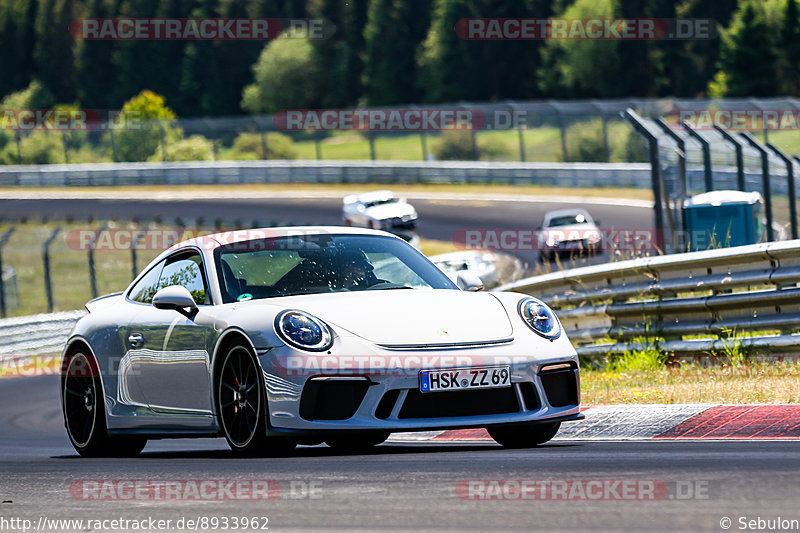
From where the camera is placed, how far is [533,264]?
32062 millimetres

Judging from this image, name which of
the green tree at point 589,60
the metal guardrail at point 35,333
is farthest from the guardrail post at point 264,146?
the green tree at point 589,60

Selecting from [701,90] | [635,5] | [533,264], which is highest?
[635,5]

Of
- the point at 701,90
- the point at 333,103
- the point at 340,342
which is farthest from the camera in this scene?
the point at 333,103

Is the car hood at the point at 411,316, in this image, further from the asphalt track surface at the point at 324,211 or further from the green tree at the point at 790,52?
the green tree at the point at 790,52

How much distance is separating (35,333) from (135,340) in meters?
14.8

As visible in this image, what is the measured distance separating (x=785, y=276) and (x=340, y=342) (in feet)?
14.3

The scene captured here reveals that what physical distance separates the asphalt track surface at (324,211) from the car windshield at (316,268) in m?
24.6

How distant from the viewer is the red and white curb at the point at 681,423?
7422mm

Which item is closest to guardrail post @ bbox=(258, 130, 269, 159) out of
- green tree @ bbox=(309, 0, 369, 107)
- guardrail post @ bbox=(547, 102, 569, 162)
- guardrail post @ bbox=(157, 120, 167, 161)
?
guardrail post @ bbox=(157, 120, 167, 161)

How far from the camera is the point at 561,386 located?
7.36 meters

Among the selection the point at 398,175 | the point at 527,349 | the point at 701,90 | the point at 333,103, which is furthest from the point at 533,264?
the point at 333,103

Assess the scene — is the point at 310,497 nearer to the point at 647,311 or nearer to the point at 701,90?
the point at 647,311

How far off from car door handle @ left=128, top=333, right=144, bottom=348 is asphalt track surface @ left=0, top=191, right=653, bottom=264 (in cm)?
2484

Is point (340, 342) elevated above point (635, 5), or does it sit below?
below
